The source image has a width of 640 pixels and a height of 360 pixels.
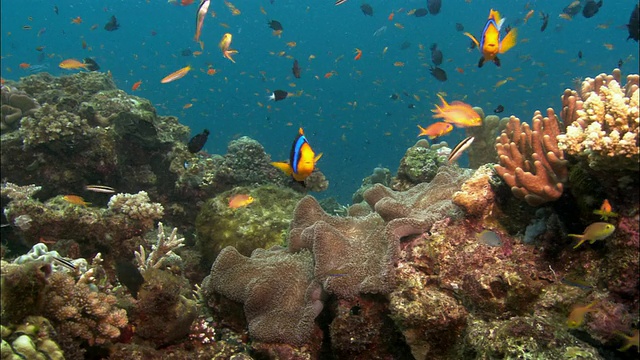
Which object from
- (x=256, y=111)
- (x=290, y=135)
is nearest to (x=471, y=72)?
(x=290, y=135)

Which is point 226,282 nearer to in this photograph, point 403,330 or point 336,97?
point 403,330

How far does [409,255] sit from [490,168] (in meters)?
1.31

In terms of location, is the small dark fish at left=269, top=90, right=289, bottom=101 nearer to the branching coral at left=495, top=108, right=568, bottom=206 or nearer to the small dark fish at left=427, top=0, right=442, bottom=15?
the small dark fish at left=427, top=0, right=442, bottom=15

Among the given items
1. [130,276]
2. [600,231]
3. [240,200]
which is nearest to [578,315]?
[600,231]

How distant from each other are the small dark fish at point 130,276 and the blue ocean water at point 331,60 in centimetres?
5367

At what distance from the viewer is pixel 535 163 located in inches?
120

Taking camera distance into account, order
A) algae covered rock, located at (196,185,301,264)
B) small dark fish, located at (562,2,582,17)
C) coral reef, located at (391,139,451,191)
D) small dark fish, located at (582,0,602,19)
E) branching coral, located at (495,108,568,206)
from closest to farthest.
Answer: branching coral, located at (495,108,568,206) < algae covered rock, located at (196,185,301,264) < coral reef, located at (391,139,451,191) < small dark fish, located at (582,0,602,19) < small dark fish, located at (562,2,582,17)

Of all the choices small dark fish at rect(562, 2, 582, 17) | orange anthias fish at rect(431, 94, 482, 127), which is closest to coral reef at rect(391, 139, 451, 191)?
orange anthias fish at rect(431, 94, 482, 127)

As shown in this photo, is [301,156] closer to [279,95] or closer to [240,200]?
[240,200]

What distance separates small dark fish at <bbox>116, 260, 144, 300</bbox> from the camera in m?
3.43

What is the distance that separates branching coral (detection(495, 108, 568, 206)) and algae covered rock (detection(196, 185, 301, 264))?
12.5 ft

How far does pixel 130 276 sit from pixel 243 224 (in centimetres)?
282

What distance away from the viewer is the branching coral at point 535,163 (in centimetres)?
302

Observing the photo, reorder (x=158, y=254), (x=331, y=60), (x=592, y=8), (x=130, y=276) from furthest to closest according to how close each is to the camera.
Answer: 1. (x=331, y=60)
2. (x=592, y=8)
3. (x=158, y=254)
4. (x=130, y=276)
